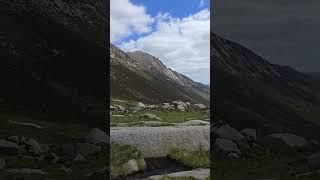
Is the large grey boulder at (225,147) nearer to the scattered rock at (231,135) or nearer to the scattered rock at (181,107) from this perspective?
the scattered rock at (231,135)

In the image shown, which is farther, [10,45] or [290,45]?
[10,45]

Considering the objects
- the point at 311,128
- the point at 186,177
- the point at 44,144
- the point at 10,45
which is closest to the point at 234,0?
the point at 311,128

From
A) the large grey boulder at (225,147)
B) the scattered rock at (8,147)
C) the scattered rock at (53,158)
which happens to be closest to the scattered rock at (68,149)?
the scattered rock at (53,158)

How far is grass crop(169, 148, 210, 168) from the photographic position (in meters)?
27.7

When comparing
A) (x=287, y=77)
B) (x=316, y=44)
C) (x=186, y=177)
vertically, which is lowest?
(x=186, y=177)

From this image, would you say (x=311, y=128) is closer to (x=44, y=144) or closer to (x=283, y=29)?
(x=283, y=29)

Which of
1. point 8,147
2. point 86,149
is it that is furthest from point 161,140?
point 8,147

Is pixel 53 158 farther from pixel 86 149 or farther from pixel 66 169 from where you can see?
pixel 86 149

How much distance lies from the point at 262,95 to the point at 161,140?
668cm

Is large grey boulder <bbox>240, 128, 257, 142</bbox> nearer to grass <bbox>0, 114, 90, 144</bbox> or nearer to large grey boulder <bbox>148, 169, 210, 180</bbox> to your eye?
large grey boulder <bbox>148, 169, 210, 180</bbox>

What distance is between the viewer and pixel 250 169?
23.6 m

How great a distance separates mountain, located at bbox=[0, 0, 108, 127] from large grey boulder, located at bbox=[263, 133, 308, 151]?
1033cm

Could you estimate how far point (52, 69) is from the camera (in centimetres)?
3272

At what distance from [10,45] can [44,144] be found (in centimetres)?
1035
